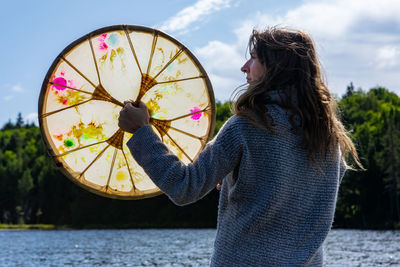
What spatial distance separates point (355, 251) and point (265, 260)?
30.7 m

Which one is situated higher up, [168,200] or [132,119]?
[168,200]

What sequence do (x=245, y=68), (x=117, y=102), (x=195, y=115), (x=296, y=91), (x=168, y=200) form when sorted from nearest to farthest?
(x=296, y=91), (x=245, y=68), (x=117, y=102), (x=195, y=115), (x=168, y=200)

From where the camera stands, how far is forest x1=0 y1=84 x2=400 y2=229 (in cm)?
6178

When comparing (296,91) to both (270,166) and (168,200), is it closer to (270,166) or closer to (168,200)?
(270,166)

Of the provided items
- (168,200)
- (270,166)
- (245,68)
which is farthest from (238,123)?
(168,200)

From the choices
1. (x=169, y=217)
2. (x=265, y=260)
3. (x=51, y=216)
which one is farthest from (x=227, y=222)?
(x=51, y=216)

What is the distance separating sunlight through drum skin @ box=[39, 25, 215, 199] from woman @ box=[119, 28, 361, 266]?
1.06 m

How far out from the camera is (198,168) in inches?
80.7

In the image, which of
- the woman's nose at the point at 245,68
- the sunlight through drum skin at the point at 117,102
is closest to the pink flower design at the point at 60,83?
the sunlight through drum skin at the point at 117,102

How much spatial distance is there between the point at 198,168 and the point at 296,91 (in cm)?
48

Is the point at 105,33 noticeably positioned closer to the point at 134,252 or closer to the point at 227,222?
the point at 227,222

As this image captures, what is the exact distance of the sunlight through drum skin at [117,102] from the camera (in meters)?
3.31

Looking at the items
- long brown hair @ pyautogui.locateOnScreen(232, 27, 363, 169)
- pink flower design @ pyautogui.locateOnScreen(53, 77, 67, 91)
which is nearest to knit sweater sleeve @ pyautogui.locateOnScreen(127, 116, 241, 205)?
long brown hair @ pyautogui.locateOnScreen(232, 27, 363, 169)

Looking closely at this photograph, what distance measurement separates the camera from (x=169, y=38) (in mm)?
3426
